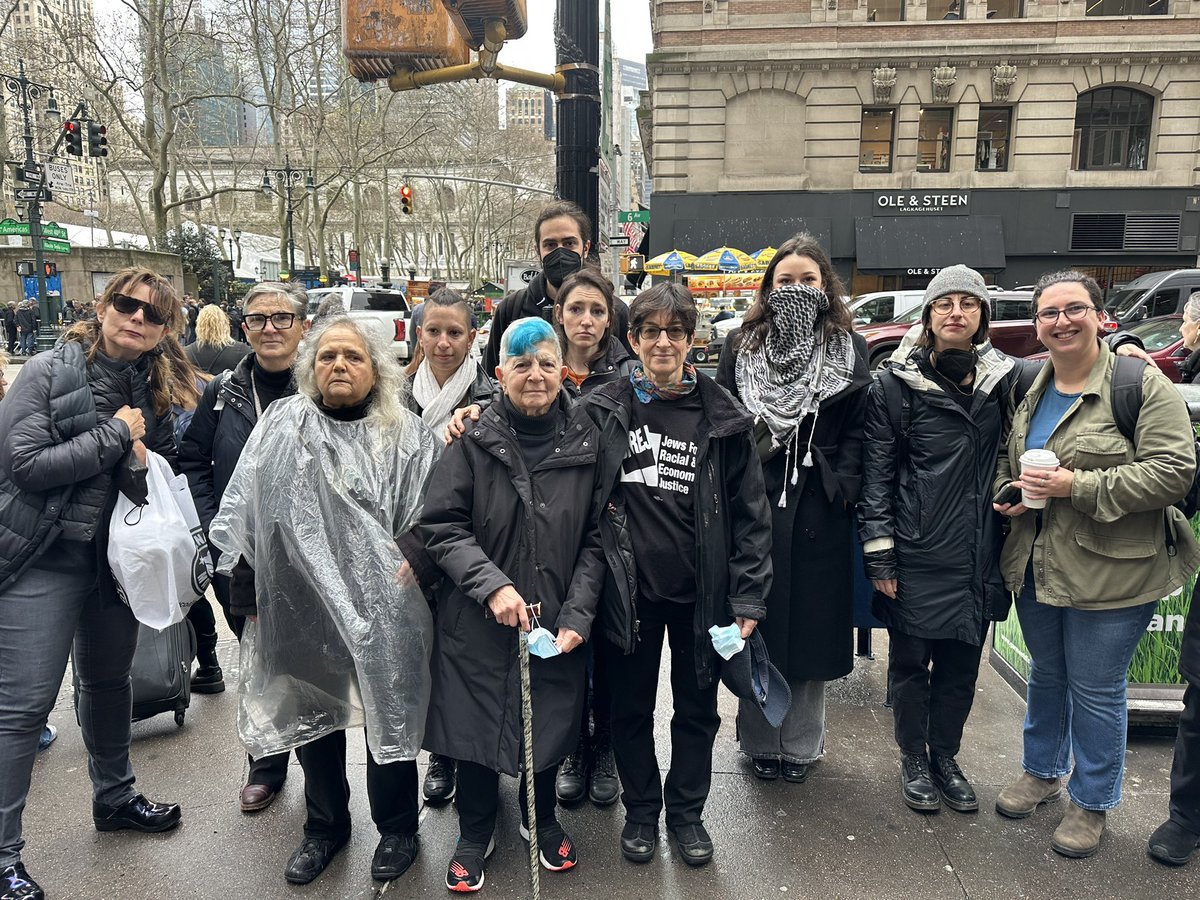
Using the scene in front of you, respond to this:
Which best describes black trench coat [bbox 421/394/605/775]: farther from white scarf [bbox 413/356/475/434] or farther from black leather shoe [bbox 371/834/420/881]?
white scarf [bbox 413/356/475/434]

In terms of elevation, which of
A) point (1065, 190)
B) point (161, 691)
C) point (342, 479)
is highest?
point (1065, 190)

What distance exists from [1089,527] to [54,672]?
3.66m

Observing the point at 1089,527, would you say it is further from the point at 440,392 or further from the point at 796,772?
the point at 440,392

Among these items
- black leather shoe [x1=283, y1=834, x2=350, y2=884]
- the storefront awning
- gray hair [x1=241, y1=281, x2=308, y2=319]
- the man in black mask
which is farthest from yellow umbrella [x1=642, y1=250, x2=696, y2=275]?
black leather shoe [x1=283, y1=834, x2=350, y2=884]

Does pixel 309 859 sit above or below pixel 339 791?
below

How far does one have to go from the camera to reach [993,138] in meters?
24.8

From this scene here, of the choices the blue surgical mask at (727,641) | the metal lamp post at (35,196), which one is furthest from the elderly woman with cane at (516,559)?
the metal lamp post at (35,196)

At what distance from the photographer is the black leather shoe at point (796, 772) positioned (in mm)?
3477

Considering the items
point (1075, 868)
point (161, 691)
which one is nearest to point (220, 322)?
point (161, 691)

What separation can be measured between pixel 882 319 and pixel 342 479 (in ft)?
52.8

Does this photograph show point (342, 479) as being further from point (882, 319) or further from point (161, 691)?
point (882, 319)

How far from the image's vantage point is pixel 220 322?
6.64 metres

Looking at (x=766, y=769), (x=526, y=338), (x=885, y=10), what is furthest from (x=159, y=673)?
(x=885, y=10)

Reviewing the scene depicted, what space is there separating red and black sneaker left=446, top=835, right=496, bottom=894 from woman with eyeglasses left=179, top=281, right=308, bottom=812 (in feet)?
3.24
